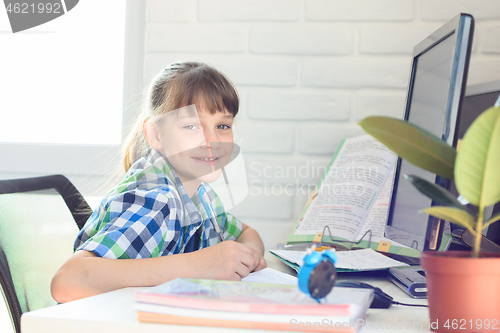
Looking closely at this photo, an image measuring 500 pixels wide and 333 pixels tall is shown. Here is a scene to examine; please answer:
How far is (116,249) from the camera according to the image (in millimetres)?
656

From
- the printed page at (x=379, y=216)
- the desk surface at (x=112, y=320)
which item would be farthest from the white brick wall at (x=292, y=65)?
the desk surface at (x=112, y=320)

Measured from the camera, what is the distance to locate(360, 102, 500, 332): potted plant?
36 centimetres

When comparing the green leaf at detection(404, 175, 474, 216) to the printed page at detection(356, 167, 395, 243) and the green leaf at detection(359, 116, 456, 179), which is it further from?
the printed page at detection(356, 167, 395, 243)

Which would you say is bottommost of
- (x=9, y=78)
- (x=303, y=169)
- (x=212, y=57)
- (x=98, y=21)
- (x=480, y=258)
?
(x=303, y=169)

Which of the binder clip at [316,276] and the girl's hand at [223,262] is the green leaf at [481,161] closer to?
the binder clip at [316,276]

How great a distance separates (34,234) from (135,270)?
315 millimetres

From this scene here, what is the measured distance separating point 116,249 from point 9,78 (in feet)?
3.73

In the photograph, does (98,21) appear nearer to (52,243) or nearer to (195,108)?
(195,108)

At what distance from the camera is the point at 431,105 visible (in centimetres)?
70

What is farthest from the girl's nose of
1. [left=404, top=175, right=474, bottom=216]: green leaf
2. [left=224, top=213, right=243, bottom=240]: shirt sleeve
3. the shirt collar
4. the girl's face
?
[left=404, top=175, right=474, bottom=216]: green leaf

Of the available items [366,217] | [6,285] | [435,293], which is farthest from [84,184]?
[435,293]

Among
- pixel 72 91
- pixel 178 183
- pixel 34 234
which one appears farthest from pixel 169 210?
pixel 72 91

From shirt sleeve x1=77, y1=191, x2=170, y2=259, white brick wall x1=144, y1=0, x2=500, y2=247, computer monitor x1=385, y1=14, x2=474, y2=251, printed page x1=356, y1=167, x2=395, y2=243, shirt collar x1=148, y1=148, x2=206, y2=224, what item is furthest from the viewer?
white brick wall x1=144, y1=0, x2=500, y2=247

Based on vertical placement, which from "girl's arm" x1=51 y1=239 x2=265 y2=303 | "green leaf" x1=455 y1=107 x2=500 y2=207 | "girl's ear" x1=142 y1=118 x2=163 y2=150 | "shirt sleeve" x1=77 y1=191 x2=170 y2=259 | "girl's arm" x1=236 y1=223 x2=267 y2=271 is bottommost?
"girl's arm" x1=236 y1=223 x2=267 y2=271
